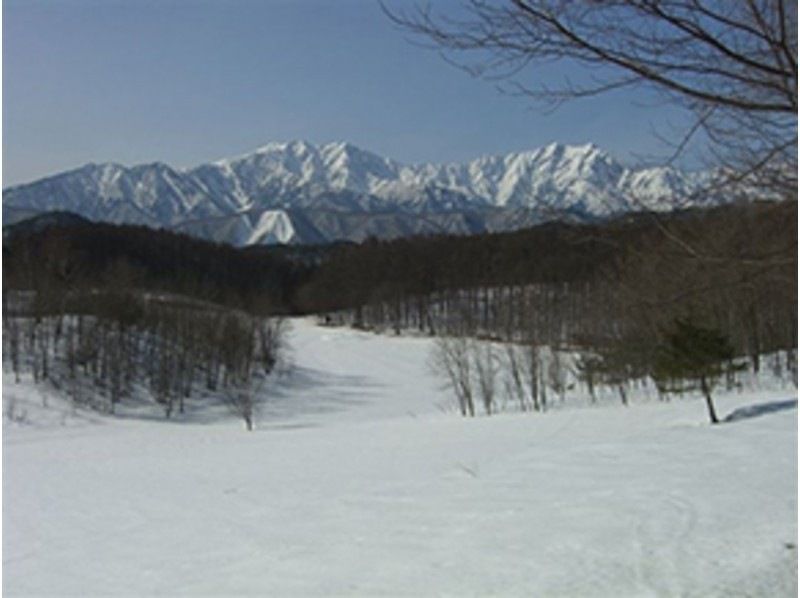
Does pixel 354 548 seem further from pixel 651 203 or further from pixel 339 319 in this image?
pixel 339 319

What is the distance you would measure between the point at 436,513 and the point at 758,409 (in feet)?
54.3

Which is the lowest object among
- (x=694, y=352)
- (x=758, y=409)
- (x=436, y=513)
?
(x=758, y=409)

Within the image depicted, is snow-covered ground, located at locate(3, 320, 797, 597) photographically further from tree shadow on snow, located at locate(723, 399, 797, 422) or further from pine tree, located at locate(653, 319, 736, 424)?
pine tree, located at locate(653, 319, 736, 424)

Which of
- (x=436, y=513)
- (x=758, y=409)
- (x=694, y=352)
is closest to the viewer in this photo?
(x=436, y=513)

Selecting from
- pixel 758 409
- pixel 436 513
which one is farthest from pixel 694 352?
pixel 436 513

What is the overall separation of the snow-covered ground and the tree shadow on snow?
0.13m

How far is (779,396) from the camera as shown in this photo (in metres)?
27.2

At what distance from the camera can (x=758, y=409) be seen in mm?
23641

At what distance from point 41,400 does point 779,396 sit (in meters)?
35.3

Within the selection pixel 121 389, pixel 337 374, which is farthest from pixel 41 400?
pixel 337 374

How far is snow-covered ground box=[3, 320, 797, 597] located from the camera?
7.41 meters

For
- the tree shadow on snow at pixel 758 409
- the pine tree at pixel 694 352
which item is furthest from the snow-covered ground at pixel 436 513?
the pine tree at pixel 694 352

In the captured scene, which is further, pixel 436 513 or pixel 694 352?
pixel 694 352

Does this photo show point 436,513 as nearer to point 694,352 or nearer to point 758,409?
point 694,352
